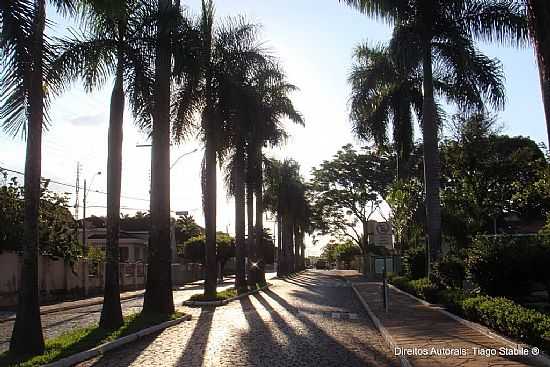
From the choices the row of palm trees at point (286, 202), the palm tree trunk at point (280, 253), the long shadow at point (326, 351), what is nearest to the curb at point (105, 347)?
the long shadow at point (326, 351)

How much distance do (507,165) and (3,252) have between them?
21527mm

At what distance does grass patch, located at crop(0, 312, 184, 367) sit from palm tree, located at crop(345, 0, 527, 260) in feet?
35.2

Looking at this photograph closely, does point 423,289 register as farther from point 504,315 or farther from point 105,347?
point 105,347

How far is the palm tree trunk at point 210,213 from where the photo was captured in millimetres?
23781

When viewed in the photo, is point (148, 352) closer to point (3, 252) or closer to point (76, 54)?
point (76, 54)

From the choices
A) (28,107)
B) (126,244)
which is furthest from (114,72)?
(126,244)

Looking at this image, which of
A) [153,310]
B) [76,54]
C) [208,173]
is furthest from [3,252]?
[76,54]

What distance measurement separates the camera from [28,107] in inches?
418

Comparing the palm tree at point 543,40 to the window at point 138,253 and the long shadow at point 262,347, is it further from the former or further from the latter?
the window at point 138,253

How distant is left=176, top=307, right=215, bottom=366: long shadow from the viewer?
10231 mm

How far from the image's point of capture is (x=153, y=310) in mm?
16797

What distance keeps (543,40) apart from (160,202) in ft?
35.4

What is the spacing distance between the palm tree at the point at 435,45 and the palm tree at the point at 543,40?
999cm

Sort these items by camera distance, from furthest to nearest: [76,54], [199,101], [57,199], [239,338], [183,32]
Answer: [57,199] → [199,101] → [183,32] → [76,54] → [239,338]
